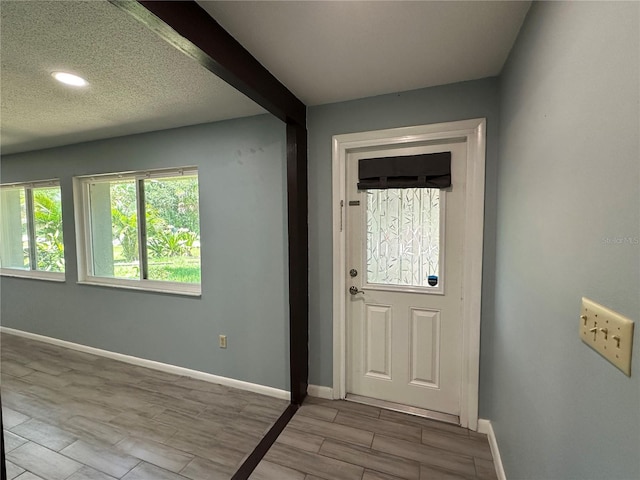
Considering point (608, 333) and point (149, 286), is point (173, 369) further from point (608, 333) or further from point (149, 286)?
point (608, 333)

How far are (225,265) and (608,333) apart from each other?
90.7 inches

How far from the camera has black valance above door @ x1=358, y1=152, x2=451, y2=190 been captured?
73.3 inches

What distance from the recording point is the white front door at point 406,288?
1921 mm

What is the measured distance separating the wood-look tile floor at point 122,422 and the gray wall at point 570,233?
164cm

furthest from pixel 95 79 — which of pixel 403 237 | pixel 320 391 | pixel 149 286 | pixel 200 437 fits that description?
pixel 320 391

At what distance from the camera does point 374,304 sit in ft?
6.97

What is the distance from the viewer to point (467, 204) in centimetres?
182

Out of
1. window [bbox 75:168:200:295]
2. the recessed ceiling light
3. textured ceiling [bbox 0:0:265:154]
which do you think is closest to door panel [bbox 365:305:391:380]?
window [bbox 75:168:200:295]

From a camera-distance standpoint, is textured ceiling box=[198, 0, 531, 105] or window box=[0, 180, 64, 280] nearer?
textured ceiling box=[198, 0, 531, 105]

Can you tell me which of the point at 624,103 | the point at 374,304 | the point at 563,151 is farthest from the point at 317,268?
the point at 624,103

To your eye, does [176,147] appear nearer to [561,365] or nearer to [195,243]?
[195,243]

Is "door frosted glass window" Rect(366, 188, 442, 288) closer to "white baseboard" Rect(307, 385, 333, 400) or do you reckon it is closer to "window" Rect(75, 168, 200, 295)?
"white baseboard" Rect(307, 385, 333, 400)

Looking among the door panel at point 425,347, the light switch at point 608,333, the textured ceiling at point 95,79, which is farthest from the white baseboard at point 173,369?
the textured ceiling at point 95,79

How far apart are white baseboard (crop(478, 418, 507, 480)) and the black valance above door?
158 cm
